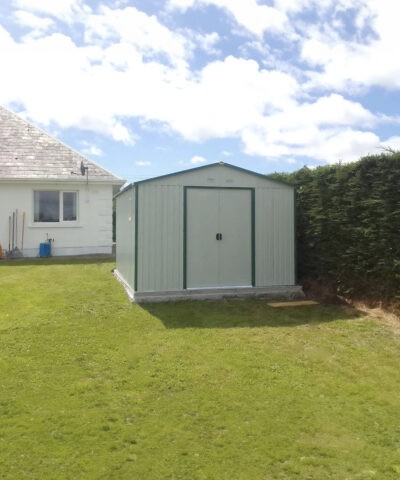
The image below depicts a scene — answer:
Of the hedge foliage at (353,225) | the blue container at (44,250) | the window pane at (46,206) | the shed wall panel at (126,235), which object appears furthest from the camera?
the window pane at (46,206)

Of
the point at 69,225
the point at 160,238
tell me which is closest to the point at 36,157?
the point at 69,225

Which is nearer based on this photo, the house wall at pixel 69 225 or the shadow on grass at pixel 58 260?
the shadow on grass at pixel 58 260

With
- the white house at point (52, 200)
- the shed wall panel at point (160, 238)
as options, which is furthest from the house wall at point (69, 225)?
the shed wall panel at point (160, 238)

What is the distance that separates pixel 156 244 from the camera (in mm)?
8352

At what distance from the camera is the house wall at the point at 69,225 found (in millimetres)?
15859

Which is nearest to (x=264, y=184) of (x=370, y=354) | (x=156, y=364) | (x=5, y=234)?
(x=370, y=354)

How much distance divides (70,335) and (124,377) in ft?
5.80

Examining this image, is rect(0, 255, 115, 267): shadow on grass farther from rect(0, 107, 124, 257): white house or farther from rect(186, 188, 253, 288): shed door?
rect(186, 188, 253, 288): shed door

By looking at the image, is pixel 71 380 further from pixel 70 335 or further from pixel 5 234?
pixel 5 234

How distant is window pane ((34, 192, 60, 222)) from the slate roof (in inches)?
29.6

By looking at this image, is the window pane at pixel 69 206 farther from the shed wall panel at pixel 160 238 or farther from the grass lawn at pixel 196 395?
the grass lawn at pixel 196 395

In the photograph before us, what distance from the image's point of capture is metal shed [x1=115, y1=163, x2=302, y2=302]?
832cm

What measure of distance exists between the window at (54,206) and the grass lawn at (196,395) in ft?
30.5

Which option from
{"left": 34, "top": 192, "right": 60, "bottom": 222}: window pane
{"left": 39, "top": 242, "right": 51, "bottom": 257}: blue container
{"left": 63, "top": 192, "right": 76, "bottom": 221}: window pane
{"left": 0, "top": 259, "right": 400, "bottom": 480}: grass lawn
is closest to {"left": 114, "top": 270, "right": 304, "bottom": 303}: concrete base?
{"left": 0, "top": 259, "right": 400, "bottom": 480}: grass lawn
